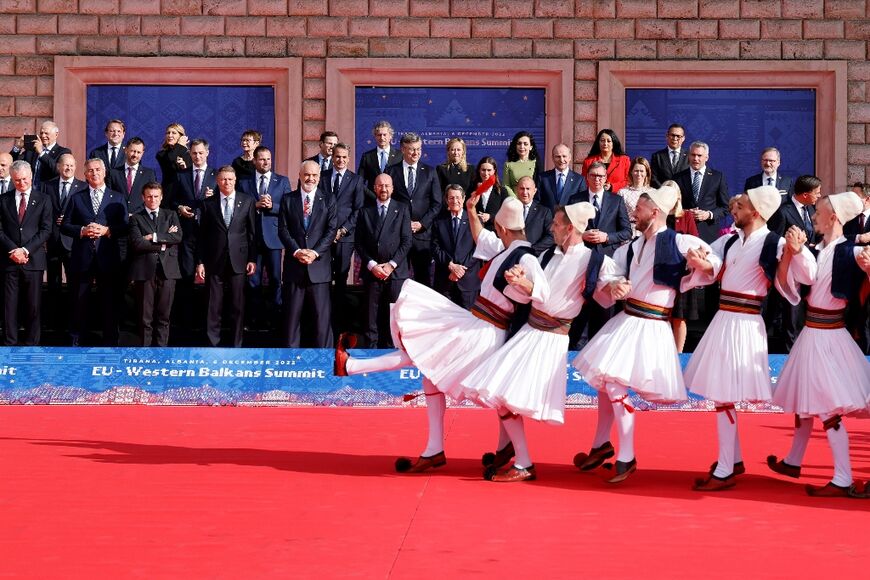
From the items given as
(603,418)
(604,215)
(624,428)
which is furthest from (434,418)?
(604,215)

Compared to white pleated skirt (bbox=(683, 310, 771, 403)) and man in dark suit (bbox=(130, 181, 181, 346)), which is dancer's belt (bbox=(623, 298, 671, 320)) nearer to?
white pleated skirt (bbox=(683, 310, 771, 403))

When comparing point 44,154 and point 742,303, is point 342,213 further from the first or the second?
point 742,303

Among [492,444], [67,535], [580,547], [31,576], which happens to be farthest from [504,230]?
[31,576]

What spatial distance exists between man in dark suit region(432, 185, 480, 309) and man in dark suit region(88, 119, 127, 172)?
11.4 feet

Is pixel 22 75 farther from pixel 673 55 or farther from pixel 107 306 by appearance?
pixel 673 55

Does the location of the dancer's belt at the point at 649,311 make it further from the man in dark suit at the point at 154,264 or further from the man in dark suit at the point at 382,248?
the man in dark suit at the point at 154,264

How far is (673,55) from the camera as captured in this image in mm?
17328

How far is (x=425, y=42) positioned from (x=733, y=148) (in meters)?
4.21

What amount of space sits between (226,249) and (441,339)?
16.9 feet

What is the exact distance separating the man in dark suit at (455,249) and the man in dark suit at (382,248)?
0.31 m

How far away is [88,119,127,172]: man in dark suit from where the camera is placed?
46.0ft

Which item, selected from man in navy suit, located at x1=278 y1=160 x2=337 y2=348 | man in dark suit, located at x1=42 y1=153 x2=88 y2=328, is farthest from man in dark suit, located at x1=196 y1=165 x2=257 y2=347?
man in dark suit, located at x1=42 y1=153 x2=88 y2=328

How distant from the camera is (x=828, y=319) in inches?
309

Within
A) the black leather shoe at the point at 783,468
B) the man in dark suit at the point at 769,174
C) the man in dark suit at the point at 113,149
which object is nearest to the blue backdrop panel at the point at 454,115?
the man in dark suit at the point at 113,149
